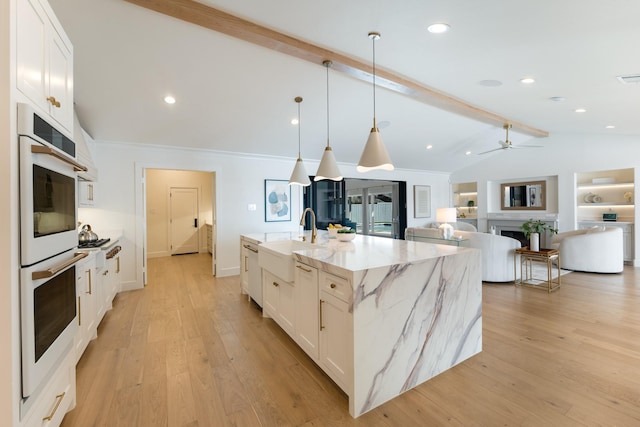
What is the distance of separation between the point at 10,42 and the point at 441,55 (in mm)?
3147

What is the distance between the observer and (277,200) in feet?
19.2

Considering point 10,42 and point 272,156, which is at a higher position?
point 272,156

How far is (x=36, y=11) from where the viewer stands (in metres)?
1.30

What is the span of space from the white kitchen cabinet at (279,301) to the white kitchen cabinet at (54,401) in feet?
4.91

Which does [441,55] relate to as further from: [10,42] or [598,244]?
[598,244]

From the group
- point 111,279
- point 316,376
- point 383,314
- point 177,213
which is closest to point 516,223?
point 383,314

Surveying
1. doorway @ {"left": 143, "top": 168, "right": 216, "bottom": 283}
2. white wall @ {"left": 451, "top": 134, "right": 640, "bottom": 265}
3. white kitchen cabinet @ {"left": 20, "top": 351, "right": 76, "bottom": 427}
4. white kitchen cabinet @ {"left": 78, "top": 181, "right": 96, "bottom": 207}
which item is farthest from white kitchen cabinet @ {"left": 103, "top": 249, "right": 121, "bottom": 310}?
white wall @ {"left": 451, "top": 134, "right": 640, "bottom": 265}

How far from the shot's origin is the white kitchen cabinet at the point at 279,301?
2.57 meters

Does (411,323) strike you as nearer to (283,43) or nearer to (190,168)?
(283,43)

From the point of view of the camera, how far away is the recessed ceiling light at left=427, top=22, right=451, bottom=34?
7.63 feet

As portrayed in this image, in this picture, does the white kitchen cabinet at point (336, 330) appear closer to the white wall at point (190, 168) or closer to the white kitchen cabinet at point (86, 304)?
the white kitchen cabinet at point (86, 304)

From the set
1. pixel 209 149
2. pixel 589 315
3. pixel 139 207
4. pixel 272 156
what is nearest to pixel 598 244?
pixel 589 315

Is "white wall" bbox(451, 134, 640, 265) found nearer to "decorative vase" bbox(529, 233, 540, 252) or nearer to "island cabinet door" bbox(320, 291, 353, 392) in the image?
"decorative vase" bbox(529, 233, 540, 252)

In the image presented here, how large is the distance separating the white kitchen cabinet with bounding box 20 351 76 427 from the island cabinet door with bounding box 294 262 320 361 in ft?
4.89
